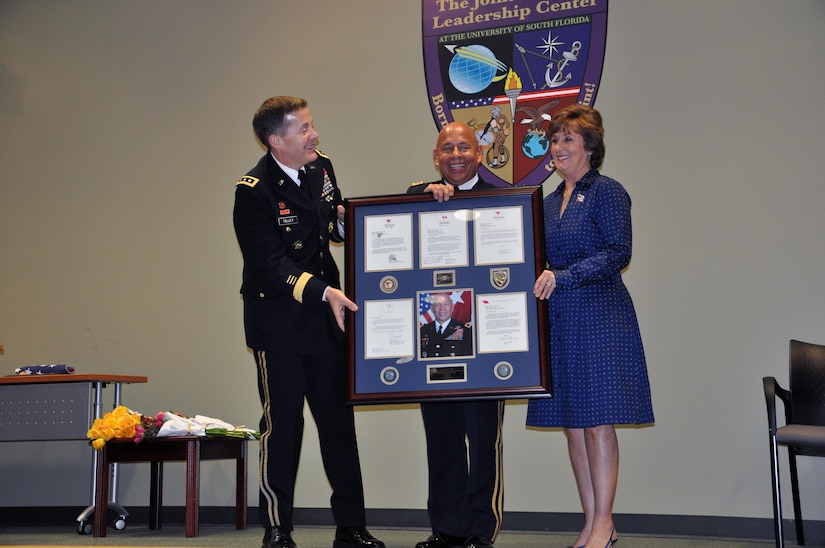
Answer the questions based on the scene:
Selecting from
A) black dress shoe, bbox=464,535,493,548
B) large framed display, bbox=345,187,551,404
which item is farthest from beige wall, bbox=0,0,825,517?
large framed display, bbox=345,187,551,404

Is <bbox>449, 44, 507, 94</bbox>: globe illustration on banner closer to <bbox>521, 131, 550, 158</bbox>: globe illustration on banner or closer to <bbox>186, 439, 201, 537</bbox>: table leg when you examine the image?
<bbox>521, 131, 550, 158</bbox>: globe illustration on banner

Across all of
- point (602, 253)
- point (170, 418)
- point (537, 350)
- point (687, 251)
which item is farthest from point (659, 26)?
point (170, 418)

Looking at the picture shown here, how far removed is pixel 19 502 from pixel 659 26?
16.5 ft

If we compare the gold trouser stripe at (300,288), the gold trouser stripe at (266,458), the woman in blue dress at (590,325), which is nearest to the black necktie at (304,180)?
the gold trouser stripe at (300,288)

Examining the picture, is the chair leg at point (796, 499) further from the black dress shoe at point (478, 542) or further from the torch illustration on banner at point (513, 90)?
the torch illustration on banner at point (513, 90)

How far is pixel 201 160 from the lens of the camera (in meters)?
5.31

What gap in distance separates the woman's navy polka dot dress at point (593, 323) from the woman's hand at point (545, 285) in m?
0.02

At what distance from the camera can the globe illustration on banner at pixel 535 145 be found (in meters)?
4.60

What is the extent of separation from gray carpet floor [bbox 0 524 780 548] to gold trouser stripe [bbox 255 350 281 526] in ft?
2.31

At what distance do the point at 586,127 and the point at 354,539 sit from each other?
1.94 meters

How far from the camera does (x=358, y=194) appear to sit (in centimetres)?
501

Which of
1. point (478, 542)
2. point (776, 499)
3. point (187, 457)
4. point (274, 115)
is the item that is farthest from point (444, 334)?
point (187, 457)

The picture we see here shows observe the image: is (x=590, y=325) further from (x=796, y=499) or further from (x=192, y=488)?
(x=192, y=488)

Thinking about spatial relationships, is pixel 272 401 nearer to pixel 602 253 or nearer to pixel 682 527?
pixel 602 253
